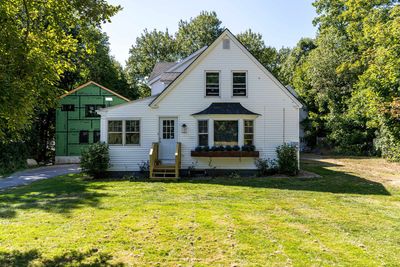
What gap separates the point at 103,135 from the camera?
15.1 metres

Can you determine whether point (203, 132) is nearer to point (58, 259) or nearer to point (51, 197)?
point (51, 197)

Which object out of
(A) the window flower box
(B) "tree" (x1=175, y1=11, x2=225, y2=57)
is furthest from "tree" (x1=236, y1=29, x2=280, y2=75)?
(A) the window flower box

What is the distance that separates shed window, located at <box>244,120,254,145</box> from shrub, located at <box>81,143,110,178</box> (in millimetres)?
6467

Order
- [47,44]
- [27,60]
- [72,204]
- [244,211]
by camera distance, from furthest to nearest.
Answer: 1. [72,204]
2. [244,211]
3. [47,44]
4. [27,60]

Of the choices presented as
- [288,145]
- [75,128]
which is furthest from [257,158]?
[75,128]

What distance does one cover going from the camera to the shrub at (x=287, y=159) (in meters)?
14.4

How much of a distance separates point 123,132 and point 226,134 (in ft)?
16.0

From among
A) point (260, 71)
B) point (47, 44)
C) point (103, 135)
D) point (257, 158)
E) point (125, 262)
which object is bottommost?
point (125, 262)

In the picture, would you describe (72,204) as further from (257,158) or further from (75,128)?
(75,128)

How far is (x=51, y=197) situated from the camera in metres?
10.0

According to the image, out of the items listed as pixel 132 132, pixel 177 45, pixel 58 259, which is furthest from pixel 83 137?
pixel 58 259

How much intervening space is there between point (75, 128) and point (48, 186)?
12168 millimetres

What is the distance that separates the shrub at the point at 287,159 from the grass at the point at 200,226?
109 inches

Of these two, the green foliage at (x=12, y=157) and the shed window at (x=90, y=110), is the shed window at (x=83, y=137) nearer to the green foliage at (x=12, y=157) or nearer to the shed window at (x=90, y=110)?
the shed window at (x=90, y=110)
